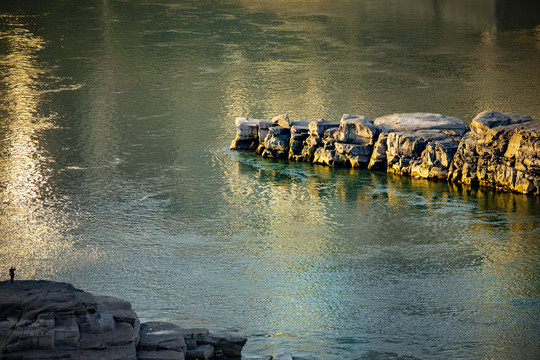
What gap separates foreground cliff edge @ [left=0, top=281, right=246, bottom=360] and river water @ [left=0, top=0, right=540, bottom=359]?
1412 mm

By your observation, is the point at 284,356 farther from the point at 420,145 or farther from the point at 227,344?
the point at 420,145

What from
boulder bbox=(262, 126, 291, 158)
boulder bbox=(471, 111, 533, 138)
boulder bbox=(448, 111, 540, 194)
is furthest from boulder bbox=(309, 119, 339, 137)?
boulder bbox=(471, 111, 533, 138)

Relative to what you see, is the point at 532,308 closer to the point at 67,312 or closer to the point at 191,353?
the point at 191,353

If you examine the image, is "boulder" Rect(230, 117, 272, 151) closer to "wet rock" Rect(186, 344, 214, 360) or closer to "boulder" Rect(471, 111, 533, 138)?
"boulder" Rect(471, 111, 533, 138)

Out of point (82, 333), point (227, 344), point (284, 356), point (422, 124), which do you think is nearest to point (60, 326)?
point (82, 333)

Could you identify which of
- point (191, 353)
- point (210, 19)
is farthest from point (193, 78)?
point (191, 353)

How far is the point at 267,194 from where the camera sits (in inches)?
820

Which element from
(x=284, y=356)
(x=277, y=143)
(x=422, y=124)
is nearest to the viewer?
(x=284, y=356)

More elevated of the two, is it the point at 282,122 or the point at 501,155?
the point at 282,122

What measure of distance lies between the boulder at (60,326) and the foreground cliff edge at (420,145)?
12.3 metres

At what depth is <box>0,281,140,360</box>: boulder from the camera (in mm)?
10203

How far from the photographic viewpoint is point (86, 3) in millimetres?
45938

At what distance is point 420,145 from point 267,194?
180 inches

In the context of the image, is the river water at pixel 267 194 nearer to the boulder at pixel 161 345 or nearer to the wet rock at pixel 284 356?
the wet rock at pixel 284 356
